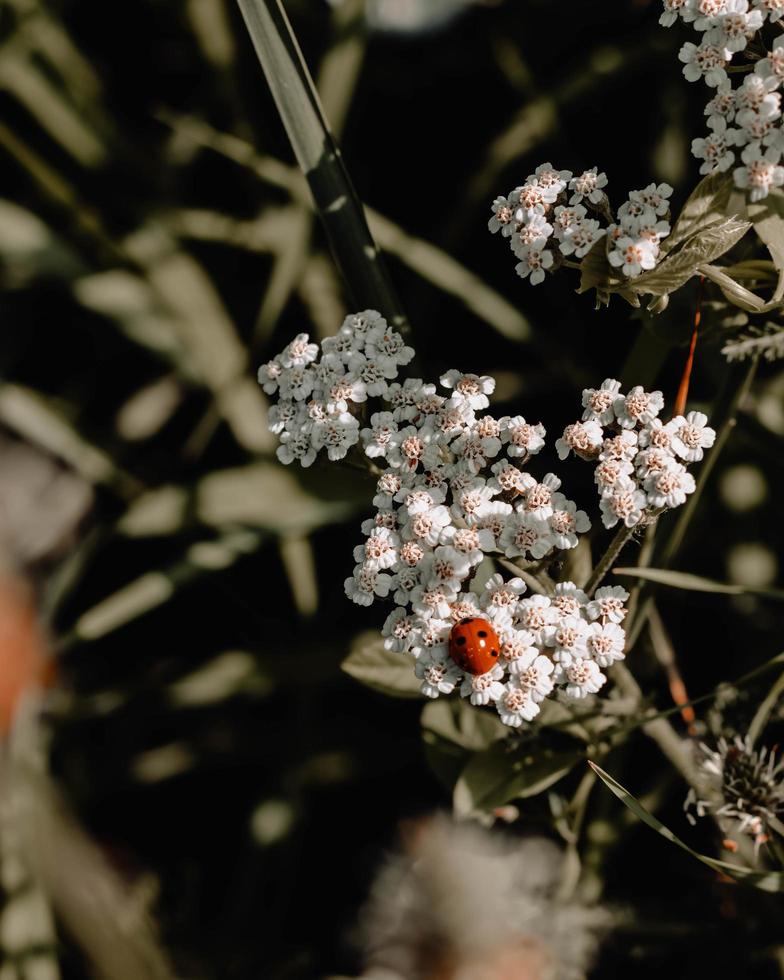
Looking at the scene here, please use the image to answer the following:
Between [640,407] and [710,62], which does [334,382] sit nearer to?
[640,407]

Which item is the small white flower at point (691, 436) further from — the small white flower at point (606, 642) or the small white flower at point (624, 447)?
the small white flower at point (606, 642)

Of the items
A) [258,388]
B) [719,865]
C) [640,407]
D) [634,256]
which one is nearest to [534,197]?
[634,256]

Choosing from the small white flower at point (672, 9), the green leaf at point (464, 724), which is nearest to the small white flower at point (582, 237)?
the small white flower at point (672, 9)

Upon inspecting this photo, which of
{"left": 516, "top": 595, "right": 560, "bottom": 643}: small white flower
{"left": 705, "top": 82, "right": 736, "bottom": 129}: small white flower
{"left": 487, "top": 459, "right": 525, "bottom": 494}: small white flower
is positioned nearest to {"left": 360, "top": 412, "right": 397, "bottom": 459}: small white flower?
{"left": 487, "top": 459, "right": 525, "bottom": 494}: small white flower

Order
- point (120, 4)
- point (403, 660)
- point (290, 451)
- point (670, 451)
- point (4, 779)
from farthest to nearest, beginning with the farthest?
point (120, 4)
point (4, 779)
point (403, 660)
point (290, 451)
point (670, 451)

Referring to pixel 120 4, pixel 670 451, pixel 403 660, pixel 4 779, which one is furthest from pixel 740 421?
pixel 120 4

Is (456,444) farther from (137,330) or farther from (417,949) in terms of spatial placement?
(137,330)

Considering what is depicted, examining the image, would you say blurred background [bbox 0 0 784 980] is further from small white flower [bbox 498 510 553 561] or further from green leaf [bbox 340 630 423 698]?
small white flower [bbox 498 510 553 561]
